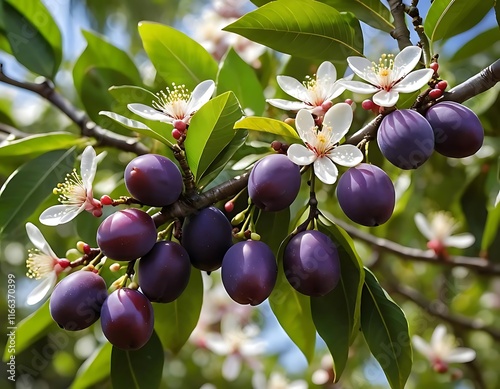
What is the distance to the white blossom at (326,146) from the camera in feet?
3.24

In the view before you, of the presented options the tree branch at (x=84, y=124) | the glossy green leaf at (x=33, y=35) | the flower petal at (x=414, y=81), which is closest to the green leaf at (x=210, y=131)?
the flower petal at (x=414, y=81)

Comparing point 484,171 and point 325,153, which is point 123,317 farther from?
point 484,171

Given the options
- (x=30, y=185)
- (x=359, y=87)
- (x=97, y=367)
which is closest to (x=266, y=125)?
(x=359, y=87)

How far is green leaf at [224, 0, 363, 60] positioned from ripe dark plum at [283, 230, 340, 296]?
0.39 m

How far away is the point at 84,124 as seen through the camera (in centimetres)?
155

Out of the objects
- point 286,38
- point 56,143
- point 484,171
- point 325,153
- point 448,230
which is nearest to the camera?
point 325,153

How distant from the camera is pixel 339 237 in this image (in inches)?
41.5

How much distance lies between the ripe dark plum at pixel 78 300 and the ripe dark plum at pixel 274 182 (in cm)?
27

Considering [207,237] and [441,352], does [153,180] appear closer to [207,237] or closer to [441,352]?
[207,237]

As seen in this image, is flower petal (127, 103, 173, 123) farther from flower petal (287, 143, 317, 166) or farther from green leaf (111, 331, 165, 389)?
green leaf (111, 331, 165, 389)

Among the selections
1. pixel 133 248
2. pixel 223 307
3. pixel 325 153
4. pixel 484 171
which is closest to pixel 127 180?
pixel 133 248

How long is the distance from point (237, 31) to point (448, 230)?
120cm

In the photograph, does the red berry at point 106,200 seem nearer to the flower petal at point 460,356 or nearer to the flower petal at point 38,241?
the flower petal at point 38,241

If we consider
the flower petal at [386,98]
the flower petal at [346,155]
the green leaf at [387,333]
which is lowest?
the green leaf at [387,333]
